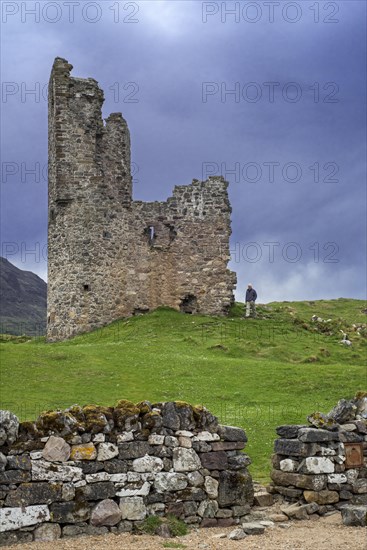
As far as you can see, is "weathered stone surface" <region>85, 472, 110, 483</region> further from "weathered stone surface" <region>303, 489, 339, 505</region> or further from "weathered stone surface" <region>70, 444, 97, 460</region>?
"weathered stone surface" <region>303, 489, 339, 505</region>

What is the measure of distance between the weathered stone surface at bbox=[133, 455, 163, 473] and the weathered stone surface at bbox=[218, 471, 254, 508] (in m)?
1.38

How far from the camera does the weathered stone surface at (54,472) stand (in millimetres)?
12594

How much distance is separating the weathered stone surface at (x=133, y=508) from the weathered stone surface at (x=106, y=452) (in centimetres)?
79

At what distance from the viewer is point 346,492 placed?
51.7ft

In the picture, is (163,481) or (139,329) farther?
(139,329)

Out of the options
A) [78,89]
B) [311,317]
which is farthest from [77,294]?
[311,317]

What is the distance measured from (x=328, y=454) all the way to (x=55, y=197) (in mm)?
28426

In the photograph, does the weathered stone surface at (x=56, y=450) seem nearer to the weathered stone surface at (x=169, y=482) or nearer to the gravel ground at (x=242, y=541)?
the gravel ground at (x=242, y=541)

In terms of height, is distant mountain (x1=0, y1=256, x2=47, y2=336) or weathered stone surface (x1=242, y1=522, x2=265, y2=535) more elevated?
distant mountain (x1=0, y1=256, x2=47, y2=336)

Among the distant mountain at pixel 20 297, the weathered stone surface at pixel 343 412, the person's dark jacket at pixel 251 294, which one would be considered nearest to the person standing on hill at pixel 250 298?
the person's dark jacket at pixel 251 294

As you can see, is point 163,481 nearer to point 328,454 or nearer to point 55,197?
point 328,454

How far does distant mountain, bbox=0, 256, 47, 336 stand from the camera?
413 feet

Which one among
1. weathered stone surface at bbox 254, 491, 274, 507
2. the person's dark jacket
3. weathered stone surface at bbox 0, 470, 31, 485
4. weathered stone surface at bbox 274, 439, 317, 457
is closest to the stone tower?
the person's dark jacket

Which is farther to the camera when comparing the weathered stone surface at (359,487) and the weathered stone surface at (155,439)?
the weathered stone surface at (359,487)
